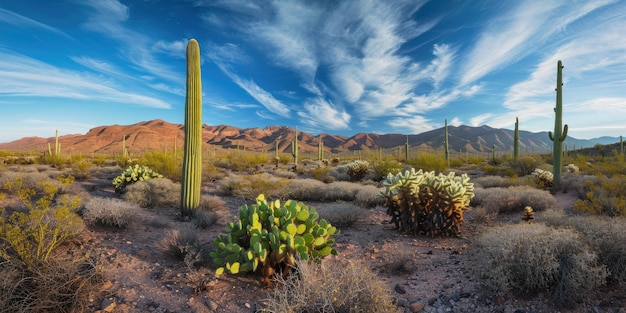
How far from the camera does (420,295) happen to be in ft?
11.9

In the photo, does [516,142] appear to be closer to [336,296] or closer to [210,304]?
[336,296]

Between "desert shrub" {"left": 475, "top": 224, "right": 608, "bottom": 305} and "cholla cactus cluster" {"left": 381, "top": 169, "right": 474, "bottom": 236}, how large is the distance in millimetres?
1922

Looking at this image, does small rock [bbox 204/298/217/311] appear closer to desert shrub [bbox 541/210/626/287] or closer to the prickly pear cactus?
the prickly pear cactus

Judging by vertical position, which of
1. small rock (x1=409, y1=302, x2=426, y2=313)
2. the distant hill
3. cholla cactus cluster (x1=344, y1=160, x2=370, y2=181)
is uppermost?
the distant hill

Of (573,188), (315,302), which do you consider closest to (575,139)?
(573,188)

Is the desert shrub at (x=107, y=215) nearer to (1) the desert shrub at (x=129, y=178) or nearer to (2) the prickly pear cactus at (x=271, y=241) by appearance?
(2) the prickly pear cactus at (x=271, y=241)

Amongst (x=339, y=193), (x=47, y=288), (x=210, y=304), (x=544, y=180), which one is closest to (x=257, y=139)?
(x=544, y=180)

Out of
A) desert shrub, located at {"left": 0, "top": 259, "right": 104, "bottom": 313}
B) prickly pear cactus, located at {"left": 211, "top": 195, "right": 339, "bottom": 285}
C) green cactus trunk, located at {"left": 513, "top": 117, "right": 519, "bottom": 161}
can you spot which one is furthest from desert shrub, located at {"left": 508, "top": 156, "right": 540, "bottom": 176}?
desert shrub, located at {"left": 0, "top": 259, "right": 104, "bottom": 313}

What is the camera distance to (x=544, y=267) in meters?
3.21

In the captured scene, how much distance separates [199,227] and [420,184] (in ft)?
14.0

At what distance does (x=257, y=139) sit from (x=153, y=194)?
112950 mm

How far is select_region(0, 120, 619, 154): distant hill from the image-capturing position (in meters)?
89.8

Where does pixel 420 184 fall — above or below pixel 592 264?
above

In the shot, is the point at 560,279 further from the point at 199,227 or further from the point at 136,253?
the point at 199,227
